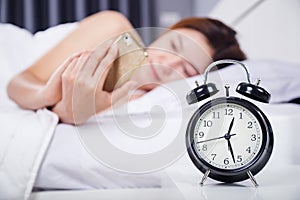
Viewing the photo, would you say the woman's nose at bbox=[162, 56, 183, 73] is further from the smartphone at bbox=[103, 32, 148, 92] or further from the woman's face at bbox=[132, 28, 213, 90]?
the smartphone at bbox=[103, 32, 148, 92]

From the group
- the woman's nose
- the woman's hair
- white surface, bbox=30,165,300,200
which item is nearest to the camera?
white surface, bbox=30,165,300,200

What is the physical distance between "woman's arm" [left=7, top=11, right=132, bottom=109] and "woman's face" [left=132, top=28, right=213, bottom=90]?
0.49 feet

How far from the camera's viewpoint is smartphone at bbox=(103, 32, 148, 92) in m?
1.38

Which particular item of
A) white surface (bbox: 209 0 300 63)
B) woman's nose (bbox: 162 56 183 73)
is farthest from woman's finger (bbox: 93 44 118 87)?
white surface (bbox: 209 0 300 63)

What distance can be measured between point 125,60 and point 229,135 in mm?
444

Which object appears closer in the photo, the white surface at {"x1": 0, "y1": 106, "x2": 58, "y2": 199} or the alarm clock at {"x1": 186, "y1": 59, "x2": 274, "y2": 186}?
the alarm clock at {"x1": 186, "y1": 59, "x2": 274, "y2": 186}

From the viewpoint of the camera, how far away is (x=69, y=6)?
1694 millimetres

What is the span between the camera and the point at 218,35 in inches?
68.2

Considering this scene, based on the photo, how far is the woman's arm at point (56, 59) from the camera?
4.99 feet

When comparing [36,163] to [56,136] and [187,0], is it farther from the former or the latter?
[187,0]

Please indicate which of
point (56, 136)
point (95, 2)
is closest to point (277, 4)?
point (95, 2)

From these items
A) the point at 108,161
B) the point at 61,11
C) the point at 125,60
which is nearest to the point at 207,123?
the point at 108,161

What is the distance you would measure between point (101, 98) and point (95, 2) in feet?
1.33

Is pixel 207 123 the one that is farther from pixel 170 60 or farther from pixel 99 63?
pixel 170 60
